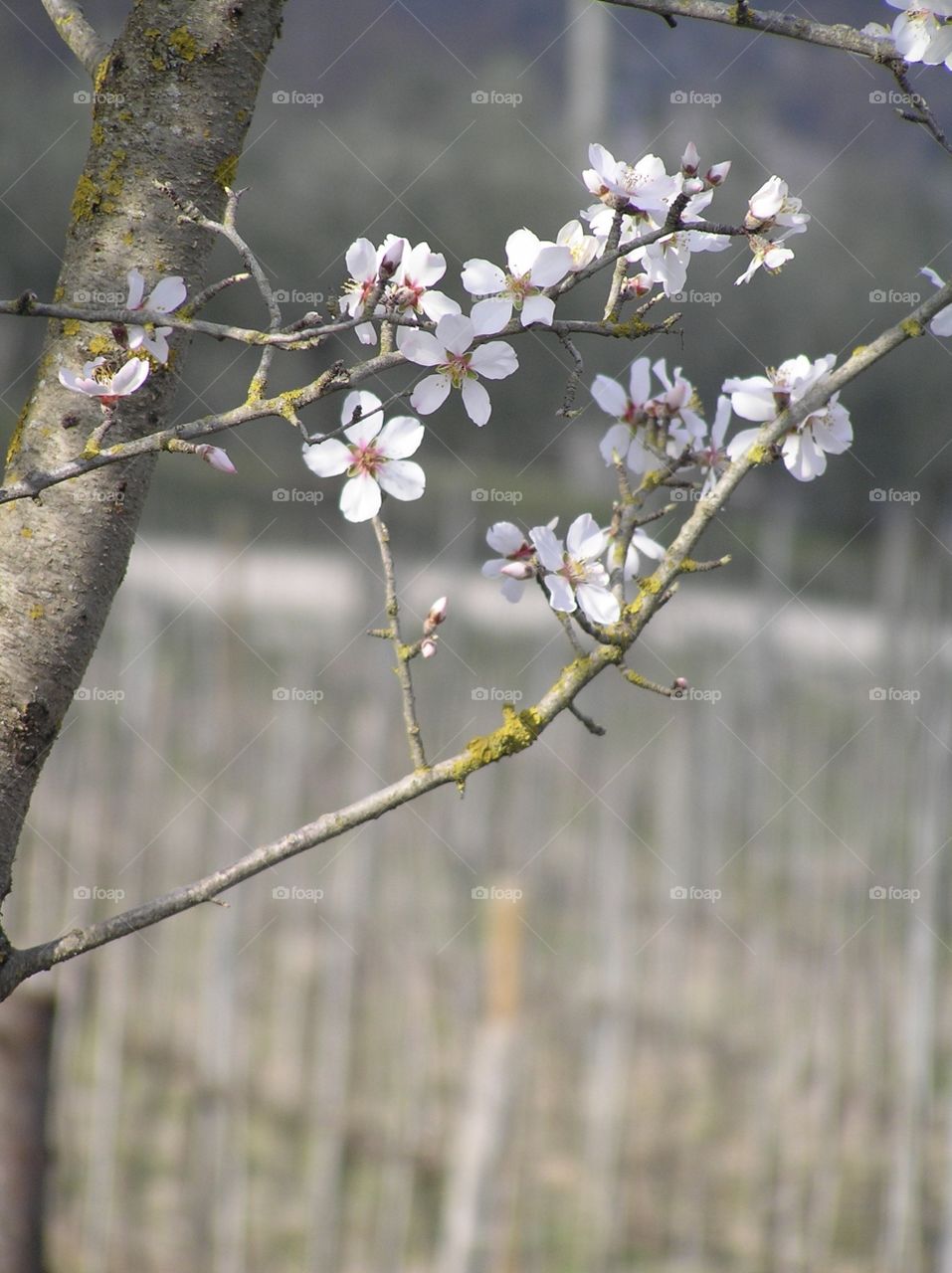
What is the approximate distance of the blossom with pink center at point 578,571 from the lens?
0.75 metres

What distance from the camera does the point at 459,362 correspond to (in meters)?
0.70

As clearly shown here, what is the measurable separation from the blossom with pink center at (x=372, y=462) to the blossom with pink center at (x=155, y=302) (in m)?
0.11

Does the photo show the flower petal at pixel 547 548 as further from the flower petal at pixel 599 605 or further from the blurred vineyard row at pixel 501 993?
the blurred vineyard row at pixel 501 993

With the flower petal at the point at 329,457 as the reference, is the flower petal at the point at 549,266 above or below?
above

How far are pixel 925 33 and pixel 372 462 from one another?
44 centimetres

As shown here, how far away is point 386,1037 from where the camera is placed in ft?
9.25

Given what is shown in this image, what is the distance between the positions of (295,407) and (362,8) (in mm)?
10326

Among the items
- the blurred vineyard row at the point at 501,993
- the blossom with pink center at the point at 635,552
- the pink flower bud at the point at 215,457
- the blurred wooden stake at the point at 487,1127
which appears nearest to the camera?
the pink flower bud at the point at 215,457

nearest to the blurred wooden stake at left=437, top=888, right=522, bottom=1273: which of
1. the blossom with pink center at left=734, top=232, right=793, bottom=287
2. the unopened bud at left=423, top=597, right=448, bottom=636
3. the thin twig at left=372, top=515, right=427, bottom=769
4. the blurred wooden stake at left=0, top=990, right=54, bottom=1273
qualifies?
the blurred wooden stake at left=0, top=990, right=54, bottom=1273

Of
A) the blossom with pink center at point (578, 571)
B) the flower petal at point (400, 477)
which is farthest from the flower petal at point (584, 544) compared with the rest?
the flower petal at point (400, 477)

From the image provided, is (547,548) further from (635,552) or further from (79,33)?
(79,33)

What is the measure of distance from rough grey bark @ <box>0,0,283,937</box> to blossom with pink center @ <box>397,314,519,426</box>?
169 millimetres

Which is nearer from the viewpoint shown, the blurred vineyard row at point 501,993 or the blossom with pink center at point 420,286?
the blossom with pink center at point 420,286

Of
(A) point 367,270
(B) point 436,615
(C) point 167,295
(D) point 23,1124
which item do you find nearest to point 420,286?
(A) point 367,270
